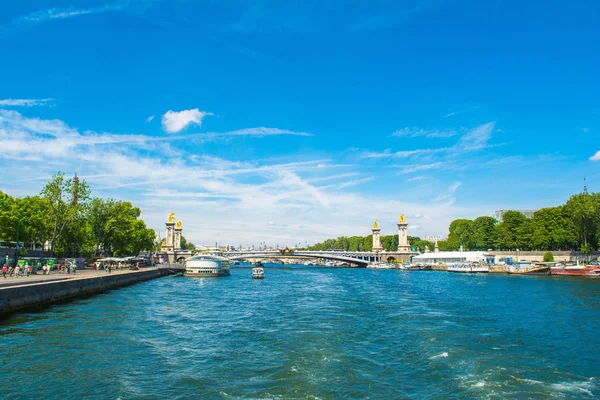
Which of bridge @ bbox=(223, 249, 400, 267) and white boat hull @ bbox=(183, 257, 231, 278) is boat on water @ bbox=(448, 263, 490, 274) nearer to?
bridge @ bbox=(223, 249, 400, 267)

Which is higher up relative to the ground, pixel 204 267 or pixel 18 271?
pixel 18 271

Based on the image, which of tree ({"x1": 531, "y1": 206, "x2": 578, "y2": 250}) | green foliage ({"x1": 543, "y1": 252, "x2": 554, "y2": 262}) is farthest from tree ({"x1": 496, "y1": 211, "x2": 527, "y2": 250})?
green foliage ({"x1": 543, "y1": 252, "x2": 554, "y2": 262})

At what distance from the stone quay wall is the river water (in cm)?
109

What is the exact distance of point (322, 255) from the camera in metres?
128

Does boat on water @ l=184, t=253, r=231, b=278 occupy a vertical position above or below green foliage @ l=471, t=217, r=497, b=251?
below

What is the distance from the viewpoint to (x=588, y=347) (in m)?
21.2

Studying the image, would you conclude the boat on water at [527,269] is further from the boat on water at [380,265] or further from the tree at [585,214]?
the boat on water at [380,265]

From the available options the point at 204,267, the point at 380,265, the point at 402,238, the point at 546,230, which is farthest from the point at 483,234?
the point at 204,267

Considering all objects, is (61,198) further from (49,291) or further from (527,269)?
(527,269)

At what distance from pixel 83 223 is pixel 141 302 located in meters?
43.2

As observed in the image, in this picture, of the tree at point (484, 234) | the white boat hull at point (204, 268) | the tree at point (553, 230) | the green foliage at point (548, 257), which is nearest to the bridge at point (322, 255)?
the tree at point (484, 234)

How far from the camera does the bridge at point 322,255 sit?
125625 millimetres

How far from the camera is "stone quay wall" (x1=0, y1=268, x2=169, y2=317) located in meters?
27.5

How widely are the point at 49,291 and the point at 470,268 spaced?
293 feet
